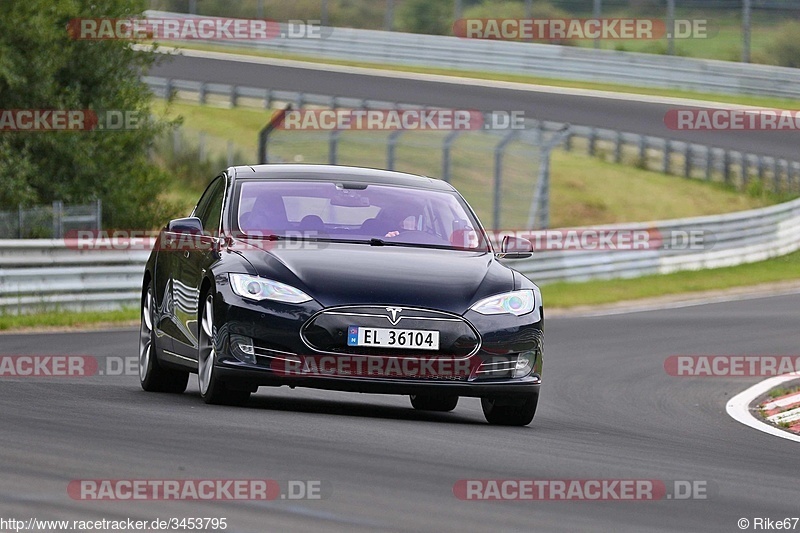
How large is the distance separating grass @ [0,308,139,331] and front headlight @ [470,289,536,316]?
30.2ft

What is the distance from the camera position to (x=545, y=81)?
143 feet

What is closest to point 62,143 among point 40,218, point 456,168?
point 40,218

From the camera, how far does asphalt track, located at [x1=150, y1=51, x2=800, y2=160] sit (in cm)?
3747

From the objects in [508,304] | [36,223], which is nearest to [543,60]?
[36,223]

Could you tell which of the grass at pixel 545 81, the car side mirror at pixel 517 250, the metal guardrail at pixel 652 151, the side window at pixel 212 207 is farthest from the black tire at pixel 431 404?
the grass at pixel 545 81

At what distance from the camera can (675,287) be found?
2666cm

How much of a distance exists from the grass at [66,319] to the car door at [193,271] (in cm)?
728

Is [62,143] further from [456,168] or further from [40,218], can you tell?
[456,168]

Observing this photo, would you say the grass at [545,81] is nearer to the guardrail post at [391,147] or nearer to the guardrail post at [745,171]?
the guardrail post at [745,171]

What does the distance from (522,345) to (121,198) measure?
1480 centimetres

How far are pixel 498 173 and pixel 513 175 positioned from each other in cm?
137

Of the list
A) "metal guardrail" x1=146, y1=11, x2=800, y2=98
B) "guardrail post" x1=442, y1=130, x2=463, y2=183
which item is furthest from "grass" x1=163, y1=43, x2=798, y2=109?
"guardrail post" x1=442, y1=130, x2=463, y2=183

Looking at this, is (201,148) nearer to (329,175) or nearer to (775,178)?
(775,178)

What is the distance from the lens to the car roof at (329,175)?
1044cm
